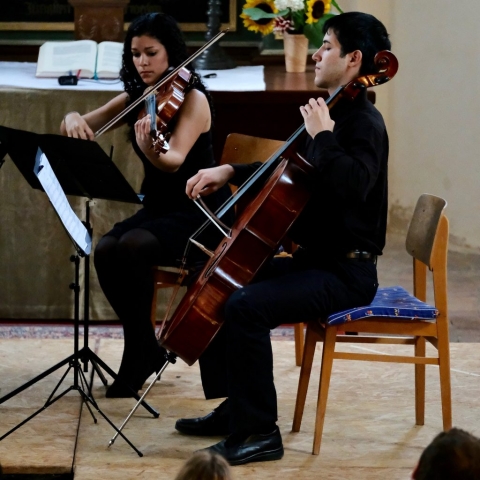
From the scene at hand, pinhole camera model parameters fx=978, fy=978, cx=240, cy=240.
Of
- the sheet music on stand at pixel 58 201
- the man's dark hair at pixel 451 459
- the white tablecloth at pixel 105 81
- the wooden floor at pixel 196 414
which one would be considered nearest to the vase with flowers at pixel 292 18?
the white tablecloth at pixel 105 81

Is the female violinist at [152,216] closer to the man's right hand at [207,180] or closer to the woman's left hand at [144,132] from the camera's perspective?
the woman's left hand at [144,132]

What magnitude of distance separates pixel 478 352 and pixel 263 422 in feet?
4.07

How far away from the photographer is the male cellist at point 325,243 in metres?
2.53

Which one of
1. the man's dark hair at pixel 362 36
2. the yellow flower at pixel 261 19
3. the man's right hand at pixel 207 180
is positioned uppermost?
the yellow flower at pixel 261 19

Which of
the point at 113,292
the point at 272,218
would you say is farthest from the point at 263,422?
the point at 113,292

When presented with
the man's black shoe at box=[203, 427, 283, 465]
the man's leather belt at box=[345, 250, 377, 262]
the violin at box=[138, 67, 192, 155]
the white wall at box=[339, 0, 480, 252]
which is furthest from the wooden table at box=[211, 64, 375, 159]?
the man's black shoe at box=[203, 427, 283, 465]

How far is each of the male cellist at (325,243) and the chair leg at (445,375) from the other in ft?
0.78

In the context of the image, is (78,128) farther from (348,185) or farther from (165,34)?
(348,185)

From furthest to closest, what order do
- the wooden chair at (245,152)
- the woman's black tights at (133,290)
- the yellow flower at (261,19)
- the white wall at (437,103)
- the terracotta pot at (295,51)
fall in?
the white wall at (437,103), the terracotta pot at (295,51), the yellow flower at (261,19), the wooden chair at (245,152), the woman's black tights at (133,290)

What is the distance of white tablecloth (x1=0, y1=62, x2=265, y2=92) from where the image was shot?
3.92m

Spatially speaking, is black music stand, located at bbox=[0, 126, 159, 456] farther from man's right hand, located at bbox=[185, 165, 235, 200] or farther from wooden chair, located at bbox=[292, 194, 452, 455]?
wooden chair, located at bbox=[292, 194, 452, 455]

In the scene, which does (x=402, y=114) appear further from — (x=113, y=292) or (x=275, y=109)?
(x=113, y=292)

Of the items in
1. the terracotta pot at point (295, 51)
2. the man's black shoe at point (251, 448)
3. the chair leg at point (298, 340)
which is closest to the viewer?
the man's black shoe at point (251, 448)

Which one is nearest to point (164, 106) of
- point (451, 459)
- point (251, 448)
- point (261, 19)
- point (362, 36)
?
point (362, 36)
